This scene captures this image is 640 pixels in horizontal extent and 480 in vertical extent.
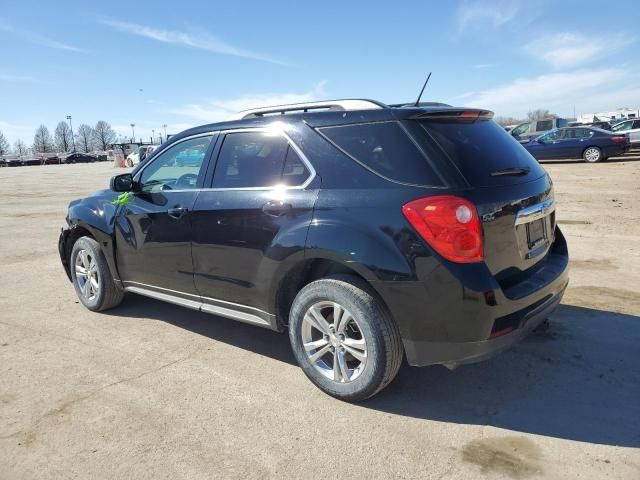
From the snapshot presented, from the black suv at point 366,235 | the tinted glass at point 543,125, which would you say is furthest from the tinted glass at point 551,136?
the black suv at point 366,235

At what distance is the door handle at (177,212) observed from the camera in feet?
13.3

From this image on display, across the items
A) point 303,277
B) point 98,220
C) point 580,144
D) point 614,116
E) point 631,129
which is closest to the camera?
point 303,277

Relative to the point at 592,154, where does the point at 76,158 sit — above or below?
above

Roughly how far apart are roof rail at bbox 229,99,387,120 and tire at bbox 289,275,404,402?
1.11 metres

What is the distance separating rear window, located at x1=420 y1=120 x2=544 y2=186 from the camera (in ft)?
9.77

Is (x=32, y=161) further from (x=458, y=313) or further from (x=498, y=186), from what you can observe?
(x=458, y=313)

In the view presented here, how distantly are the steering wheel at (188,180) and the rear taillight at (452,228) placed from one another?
205cm

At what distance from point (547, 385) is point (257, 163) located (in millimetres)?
2459

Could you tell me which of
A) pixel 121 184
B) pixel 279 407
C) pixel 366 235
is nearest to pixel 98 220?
pixel 121 184

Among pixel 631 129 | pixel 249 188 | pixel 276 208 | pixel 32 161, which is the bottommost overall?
pixel 276 208

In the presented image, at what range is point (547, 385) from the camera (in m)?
3.33

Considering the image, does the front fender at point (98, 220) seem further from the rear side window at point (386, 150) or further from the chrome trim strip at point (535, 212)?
the chrome trim strip at point (535, 212)

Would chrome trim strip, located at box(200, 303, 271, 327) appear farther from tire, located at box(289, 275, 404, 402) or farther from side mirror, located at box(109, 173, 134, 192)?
side mirror, located at box(109, 173, 134, 192)

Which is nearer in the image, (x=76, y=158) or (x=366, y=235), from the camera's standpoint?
(x=366, y=235)
